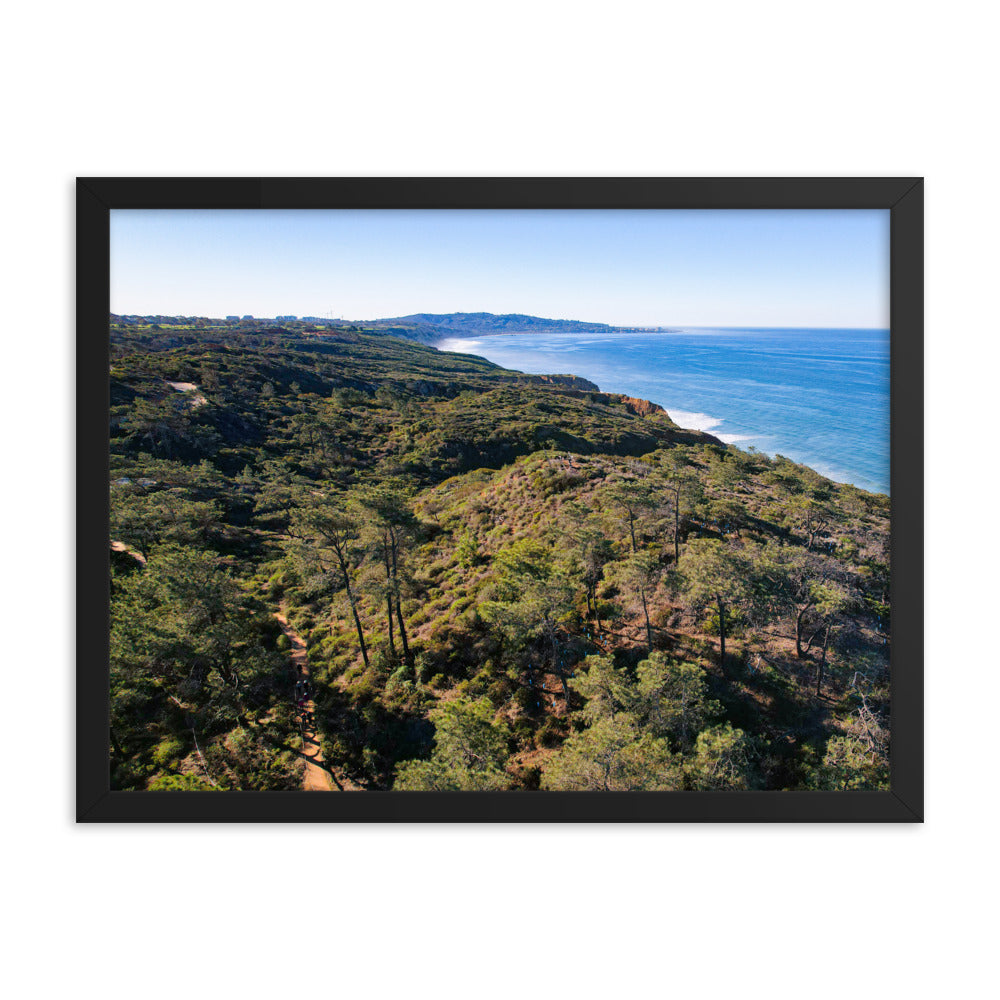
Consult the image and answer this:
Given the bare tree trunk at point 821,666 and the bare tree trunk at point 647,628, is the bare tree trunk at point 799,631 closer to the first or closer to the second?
the bare tree trunk at point 821,666

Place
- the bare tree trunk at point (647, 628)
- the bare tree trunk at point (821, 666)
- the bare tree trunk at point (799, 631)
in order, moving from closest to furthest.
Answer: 1. the bare tree trunk at point (821, 666)
2. the bare tree trunk at point (799, 631)
3. the bare tree trunk at point (647, 628)

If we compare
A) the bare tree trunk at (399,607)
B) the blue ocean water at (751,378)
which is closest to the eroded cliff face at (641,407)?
the blue ocean water at (751,378)

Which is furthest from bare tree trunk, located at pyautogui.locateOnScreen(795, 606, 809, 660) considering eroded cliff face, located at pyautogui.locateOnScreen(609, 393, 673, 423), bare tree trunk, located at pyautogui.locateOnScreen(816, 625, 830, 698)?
eroded cliff face, located at pyautogui.locateOnScreen(609, 393, 673, 423)

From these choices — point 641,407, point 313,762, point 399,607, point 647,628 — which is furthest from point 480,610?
point 641,407

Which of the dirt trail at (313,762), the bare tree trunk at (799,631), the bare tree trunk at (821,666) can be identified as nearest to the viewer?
the dirt trail at (313,762)

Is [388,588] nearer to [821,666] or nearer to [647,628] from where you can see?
[647,628]

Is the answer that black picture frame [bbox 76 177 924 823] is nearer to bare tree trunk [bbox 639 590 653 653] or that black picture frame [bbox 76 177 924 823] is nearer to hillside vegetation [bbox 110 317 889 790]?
→ hillside vegetation [bbox 110 317 889 790]

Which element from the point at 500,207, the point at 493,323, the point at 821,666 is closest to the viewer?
the point at 500,207
